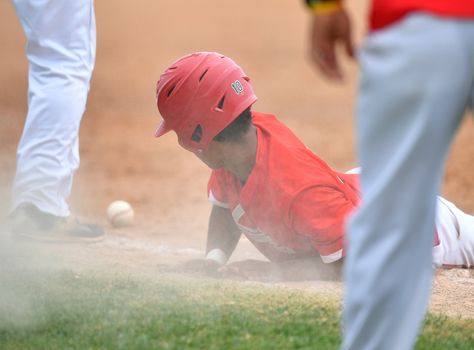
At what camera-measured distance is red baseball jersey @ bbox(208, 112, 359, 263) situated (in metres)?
4.40

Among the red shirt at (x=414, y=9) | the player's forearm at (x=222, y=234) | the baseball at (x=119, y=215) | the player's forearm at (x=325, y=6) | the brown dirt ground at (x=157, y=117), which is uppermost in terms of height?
the red shirt at (x=414, y=9)

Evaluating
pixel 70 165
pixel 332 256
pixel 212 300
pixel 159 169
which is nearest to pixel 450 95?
pixel 212 300

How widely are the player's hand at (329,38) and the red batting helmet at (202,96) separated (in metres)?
2.06

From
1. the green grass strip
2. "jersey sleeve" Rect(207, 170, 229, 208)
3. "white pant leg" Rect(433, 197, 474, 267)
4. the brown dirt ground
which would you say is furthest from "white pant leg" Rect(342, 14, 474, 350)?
"white pant leg" Rect(433, 197, 474, 267)

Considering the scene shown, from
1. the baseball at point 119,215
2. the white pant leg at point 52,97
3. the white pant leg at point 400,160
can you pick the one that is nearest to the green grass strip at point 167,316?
the white pant leg at point 52,97

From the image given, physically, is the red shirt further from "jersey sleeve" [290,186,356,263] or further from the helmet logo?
the helmet logo

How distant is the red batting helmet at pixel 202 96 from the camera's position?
4520 mm

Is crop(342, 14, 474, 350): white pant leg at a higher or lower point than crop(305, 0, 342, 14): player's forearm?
lower

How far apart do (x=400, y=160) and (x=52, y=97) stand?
330 cm

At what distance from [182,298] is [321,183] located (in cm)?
90

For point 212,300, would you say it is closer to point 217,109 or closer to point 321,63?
point 217,109

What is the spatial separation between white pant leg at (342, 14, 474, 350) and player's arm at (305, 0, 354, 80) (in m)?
0.13

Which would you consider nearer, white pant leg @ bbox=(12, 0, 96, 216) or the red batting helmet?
the red batting helmet

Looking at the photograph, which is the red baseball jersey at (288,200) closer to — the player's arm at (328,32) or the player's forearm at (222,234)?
the player's forearm at (222,234)
